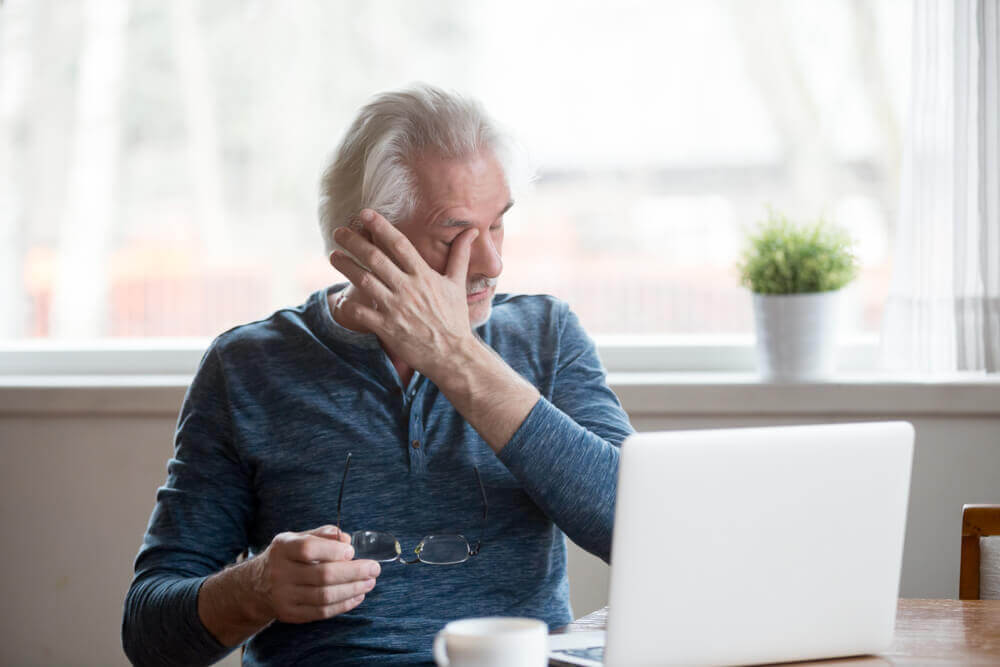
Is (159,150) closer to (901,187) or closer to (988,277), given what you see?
(901,187)

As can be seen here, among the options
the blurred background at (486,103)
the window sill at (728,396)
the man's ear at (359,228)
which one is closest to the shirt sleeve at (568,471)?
the man's ear at (359,228)

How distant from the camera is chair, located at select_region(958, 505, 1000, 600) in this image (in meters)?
1.35

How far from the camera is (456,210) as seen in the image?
1.44m

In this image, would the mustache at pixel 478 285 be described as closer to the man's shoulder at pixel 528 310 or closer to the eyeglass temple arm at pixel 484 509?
the man's shoulder at pixel 528 310

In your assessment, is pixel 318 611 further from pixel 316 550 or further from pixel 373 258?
pixel 373 258

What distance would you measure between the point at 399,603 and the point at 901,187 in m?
1.37

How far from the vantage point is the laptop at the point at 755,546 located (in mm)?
910

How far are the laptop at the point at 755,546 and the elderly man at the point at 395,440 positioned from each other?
1.16 ft

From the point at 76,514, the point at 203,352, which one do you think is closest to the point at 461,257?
the point at 203,352

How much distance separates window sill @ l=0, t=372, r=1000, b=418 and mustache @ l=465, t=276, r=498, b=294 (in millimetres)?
737

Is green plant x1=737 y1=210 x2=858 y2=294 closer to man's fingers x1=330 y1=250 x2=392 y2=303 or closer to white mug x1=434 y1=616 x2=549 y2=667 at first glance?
man's fingers x1=330 y1=250 x2=392 y2=303

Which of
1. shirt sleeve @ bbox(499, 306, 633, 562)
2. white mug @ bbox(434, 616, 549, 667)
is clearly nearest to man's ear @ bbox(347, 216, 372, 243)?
shirt sleeve @ bbox(499, 306, 633, 562)

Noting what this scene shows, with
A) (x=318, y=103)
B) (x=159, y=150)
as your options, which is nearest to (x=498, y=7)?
(x=318, y=103)

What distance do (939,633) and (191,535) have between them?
0.93 metres
